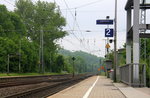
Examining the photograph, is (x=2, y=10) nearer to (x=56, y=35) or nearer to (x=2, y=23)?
(x=2, y=23)

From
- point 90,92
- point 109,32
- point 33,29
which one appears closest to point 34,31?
point 33,29

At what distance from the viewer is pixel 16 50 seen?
72.6 meters

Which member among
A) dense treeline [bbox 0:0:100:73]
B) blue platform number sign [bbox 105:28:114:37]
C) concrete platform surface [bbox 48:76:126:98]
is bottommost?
concrete platform surface [bbox 48:76:126:98]

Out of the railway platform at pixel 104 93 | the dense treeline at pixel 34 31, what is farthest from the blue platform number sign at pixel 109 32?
the dense treeline at pixel 34 31

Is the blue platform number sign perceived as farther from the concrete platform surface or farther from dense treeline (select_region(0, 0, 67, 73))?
dense treeline (select_region(0, 0, 67, 73))

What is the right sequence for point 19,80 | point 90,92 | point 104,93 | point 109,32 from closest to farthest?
point 104,93
point 90,92
point 109,32
point 19,80

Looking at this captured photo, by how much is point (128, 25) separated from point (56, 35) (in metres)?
62.5

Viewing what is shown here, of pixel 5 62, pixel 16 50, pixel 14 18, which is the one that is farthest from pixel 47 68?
pixel 5 62

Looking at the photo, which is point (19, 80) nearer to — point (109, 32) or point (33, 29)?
point (109, 32)

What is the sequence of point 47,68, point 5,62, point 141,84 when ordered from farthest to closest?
point 47,68
point 5,62
point 141,84

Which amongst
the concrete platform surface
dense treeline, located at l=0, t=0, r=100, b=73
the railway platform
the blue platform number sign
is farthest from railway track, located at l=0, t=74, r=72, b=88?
dense treeline, located at l=0, t=0, r=100, b=73

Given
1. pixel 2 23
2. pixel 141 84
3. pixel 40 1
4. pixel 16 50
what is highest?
pixel 40 1

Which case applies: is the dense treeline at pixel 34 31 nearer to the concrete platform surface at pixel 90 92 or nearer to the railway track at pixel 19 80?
the railway track at pixel 19 80

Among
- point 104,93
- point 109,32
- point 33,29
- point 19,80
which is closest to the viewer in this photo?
point 104,93
